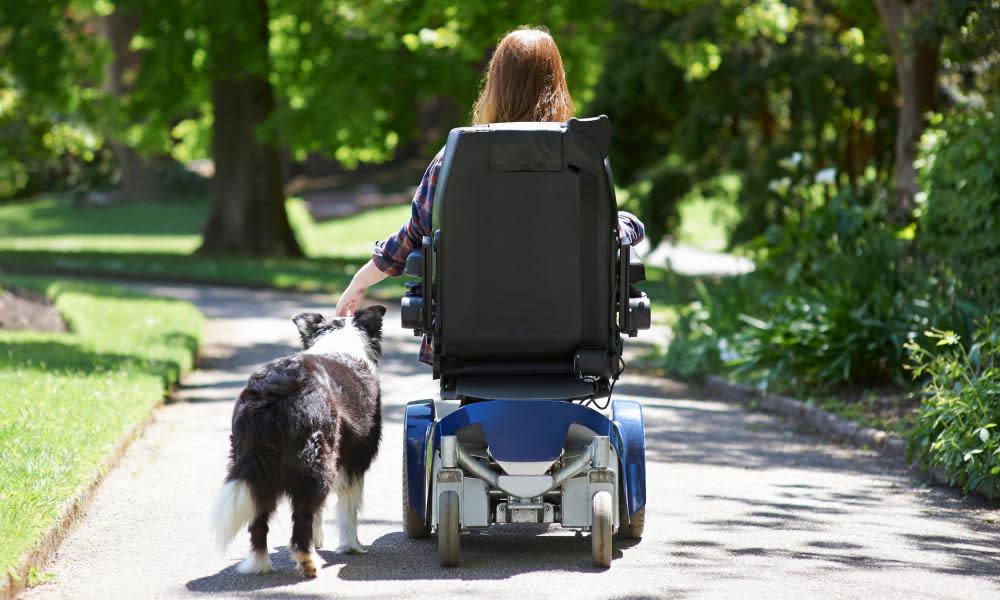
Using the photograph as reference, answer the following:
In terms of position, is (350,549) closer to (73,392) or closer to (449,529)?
(449,529)

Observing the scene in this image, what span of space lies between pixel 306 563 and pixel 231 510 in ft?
1.38

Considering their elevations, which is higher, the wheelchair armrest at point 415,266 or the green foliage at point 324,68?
the green foliage at point 324,68

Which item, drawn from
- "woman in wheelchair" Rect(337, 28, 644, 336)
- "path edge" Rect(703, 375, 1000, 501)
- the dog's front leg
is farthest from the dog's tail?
"path edge" Rect(703, 375, 1000, 501)

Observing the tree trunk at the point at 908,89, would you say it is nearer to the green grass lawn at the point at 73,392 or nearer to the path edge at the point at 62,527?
the green grass lawn at the point at 73,392

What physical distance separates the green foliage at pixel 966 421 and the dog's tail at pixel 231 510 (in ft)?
13.0

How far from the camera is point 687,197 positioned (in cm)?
2591

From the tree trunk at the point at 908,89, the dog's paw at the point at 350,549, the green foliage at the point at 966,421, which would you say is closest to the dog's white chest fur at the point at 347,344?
the dog's paw at the point at 350,549

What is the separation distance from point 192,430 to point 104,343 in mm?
3699

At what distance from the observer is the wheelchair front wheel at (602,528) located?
Result: 5266mm

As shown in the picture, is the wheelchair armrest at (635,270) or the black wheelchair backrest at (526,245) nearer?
the black wheelchair backrest at (526,245)

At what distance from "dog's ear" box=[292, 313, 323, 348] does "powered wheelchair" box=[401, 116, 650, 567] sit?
0.56m

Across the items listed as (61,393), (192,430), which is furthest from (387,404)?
(61,393)

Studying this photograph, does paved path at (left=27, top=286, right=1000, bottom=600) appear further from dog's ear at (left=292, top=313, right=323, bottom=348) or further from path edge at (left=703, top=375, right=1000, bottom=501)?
dog's ear at (left=292, top=313, right=323, bottom=348)

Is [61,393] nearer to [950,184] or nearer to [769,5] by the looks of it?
[950,184]
